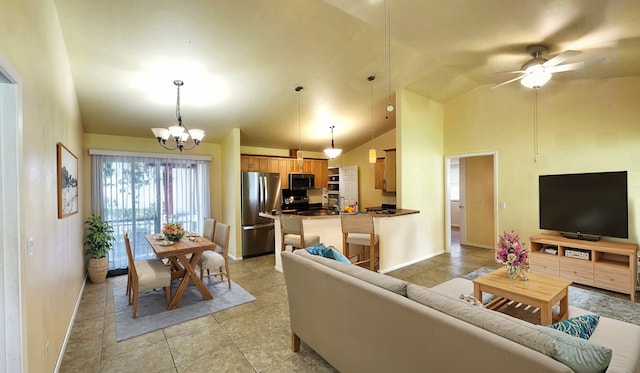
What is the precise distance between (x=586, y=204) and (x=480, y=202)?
2337mm

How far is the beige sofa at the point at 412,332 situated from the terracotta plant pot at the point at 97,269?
3700 millimetres

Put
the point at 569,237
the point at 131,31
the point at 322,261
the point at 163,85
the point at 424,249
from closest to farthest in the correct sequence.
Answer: the point at 322,261 < the point at 131,31 < the point at 163,85 < the point at 569,237 < the point at 424,249

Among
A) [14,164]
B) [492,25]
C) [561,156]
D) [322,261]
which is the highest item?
[492,25]

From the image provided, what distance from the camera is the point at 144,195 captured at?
4984 millimetres

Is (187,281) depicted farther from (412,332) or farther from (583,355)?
(583,355)

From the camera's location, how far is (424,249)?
17.1ft

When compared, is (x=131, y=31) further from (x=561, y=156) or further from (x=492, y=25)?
(x=561, y=156)

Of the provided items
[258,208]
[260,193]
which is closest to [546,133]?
[260,193]

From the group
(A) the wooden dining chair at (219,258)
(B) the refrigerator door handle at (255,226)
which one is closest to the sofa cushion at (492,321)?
(A) the wooden dining chair at (219,258)

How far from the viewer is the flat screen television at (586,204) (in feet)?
11.9

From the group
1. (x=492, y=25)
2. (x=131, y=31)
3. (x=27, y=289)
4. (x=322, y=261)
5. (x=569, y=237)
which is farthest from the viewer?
(x=569, y=237)

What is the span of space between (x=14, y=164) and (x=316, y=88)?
353cm

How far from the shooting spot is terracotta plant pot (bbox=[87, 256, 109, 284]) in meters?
4.22

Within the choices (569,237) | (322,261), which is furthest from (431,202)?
(322,261)
